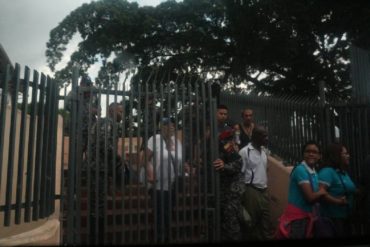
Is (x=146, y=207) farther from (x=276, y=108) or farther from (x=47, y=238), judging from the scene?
(x=276, y=108)

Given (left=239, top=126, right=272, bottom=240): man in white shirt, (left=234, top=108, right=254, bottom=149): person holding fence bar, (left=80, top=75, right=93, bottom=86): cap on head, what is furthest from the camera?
(left=234, top=108, right=254, bottom=149): person holding fence bar

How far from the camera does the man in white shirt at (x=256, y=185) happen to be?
565 cm

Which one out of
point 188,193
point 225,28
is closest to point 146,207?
point 188,193

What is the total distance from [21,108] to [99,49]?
16.4m

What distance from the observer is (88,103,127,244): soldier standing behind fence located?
15.5 ft

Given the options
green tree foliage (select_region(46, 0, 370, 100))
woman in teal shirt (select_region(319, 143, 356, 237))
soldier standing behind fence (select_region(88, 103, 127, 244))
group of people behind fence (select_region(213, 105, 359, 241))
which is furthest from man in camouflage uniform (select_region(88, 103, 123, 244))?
green tree foliage (select_region(46, 0, 370, 100))

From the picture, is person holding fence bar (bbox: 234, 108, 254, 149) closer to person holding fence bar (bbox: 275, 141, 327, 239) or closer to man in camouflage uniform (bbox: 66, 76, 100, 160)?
person holding fence bar (bbox: 275, 141, 327, 239)

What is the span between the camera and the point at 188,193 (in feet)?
16.9

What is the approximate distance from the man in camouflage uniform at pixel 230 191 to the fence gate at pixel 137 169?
8.6 inches

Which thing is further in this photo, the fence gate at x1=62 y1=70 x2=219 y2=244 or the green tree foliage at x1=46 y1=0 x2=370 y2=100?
the green tree foliage at x1=46 y1=0 x2=370 y2=100

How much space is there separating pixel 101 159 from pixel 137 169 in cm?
42

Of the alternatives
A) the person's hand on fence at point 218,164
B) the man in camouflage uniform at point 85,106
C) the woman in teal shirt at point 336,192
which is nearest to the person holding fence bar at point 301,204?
the woman in teal shirt at point 336,192

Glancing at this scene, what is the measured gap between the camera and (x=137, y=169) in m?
4.88

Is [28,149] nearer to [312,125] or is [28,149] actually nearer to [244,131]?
[244,131]
